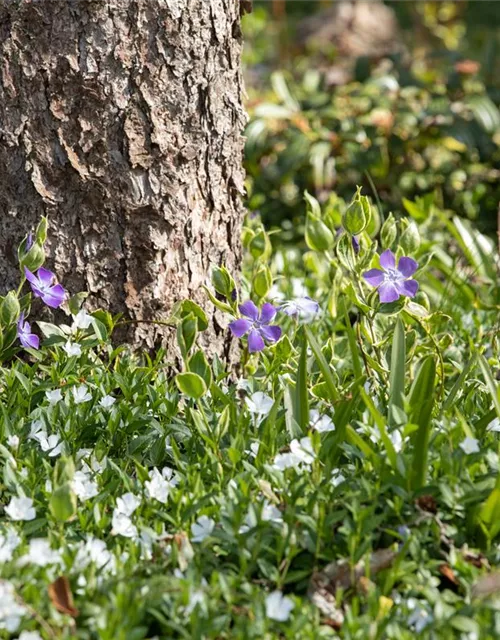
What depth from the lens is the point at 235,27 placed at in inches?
98.3

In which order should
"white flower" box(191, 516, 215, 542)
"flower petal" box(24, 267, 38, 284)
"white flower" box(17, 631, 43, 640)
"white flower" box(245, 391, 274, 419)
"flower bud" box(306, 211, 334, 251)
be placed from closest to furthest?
"white flower" box(17, 631, 43, 640)
"white flower" box(191, 516, 215, 542)
"white flower" box(245, 391, 274, 419)
"flower petal" box(24, 267, 38, 284)
"flower bud" box(306, 211, 334, 251)

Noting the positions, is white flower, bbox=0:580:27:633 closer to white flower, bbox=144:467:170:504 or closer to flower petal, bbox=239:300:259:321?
white flower, bbox=144:467:170:504

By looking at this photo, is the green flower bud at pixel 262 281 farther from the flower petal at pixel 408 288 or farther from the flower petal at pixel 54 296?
the flower petal at pixel 54 296

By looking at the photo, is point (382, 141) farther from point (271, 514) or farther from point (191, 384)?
point (271, 514)

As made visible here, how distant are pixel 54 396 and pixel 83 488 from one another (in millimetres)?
348

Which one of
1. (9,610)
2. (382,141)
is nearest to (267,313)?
(9,610)

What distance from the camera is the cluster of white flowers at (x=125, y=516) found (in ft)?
5.71

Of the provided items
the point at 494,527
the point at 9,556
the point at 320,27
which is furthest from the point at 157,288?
the point at 320,27

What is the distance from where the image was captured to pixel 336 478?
1837 millimetres

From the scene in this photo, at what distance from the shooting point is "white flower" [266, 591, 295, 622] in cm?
152

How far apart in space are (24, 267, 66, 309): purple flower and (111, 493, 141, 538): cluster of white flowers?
632mm

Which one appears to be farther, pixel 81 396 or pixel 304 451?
pixel 81 396

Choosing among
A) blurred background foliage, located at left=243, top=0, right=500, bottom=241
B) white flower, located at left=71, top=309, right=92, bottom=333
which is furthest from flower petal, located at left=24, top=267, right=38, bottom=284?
blurred background foliage, located at left=243, top=0, right=500, bottom=241

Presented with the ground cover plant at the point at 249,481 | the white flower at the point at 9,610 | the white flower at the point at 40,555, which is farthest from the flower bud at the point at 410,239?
the white flower at the point at 9,610
